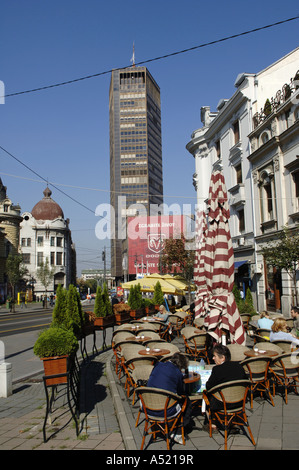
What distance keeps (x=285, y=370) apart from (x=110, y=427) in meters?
3.25

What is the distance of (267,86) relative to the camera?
25.9 metres

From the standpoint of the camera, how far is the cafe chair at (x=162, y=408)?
478cm

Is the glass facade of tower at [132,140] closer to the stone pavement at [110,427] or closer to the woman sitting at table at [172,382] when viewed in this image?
the stone pavement at [110,427]

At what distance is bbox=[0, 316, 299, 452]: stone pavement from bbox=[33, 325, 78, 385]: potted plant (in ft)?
2.70

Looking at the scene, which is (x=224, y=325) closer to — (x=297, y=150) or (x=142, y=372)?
(x=142, y=372)

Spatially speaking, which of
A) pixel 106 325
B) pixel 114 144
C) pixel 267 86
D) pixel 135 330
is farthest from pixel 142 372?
pixel 114 144

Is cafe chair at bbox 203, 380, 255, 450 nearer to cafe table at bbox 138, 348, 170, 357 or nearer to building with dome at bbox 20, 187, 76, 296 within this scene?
cafe table at bbox 138, 348, 170, 357

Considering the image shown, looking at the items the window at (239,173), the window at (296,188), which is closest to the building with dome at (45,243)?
the window at (239,173)

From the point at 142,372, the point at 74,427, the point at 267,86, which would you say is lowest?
the point at 74,427

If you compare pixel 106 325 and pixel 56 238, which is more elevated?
pixel 56 238
